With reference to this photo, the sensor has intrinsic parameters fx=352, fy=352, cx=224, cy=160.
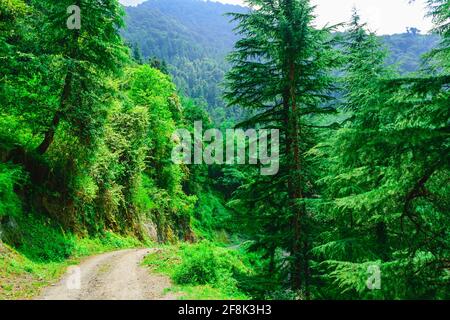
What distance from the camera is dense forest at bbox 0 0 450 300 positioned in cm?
606

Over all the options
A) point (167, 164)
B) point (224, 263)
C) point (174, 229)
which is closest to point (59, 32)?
point (224, 263)

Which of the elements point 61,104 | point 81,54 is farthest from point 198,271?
point 81,54

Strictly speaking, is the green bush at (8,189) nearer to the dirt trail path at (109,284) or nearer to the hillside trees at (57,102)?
the hillside trees at (57,102)

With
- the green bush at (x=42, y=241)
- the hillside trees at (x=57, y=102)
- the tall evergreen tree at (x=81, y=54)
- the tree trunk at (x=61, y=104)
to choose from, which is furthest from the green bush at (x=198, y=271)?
the tree trunk at (x=61, y=104)

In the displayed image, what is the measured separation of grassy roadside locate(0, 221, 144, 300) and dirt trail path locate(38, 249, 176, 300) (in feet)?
1.99

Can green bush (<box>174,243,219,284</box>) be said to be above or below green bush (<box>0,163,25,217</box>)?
below

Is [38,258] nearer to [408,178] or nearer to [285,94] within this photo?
[285,94]

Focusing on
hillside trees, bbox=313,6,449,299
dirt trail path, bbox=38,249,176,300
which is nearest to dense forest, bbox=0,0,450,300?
hillside trees, bbox=313,6,449,299

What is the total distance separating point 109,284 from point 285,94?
8604mm

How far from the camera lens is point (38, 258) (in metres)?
15.0

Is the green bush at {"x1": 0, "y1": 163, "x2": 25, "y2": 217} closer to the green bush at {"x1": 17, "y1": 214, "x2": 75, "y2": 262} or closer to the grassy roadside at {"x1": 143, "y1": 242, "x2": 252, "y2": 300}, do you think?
the green bush at {"x1": 17, "y1": 214, "x2": 75, "y2": 262}

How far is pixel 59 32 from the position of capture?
16484 millimetres
